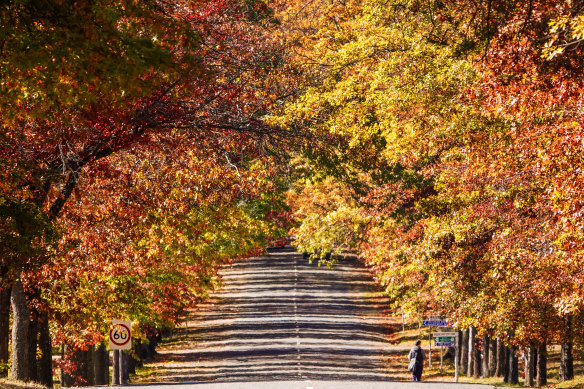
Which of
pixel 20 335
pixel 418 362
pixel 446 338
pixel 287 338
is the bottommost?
pixel 287 338

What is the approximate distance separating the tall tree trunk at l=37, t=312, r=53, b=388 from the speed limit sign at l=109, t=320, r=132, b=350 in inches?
62.0

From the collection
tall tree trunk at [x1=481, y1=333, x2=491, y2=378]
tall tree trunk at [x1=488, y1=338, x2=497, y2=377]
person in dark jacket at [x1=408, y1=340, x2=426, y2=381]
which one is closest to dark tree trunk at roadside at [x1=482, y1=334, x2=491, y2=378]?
tall tree trunk at [x1=481, y1=333, x2=491, y2=378]

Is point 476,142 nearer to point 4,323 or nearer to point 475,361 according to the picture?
point 4,323

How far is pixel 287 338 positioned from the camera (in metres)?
43.2

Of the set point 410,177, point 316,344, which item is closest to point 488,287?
point 410,177

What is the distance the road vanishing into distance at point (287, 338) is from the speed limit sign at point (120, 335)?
8.57ft

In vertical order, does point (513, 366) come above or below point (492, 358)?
above

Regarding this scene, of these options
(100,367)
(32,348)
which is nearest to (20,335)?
(32,348)

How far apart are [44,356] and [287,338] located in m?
23.2

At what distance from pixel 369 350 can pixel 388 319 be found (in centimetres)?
1306

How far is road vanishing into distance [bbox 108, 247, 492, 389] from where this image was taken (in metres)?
30.2

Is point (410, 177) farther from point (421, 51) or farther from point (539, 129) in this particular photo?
point (539, 129)

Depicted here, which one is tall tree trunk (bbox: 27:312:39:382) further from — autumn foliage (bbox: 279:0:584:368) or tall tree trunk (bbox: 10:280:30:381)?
autumn foliage (bbox: 279:0:584:368)

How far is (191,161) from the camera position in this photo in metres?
18.1
